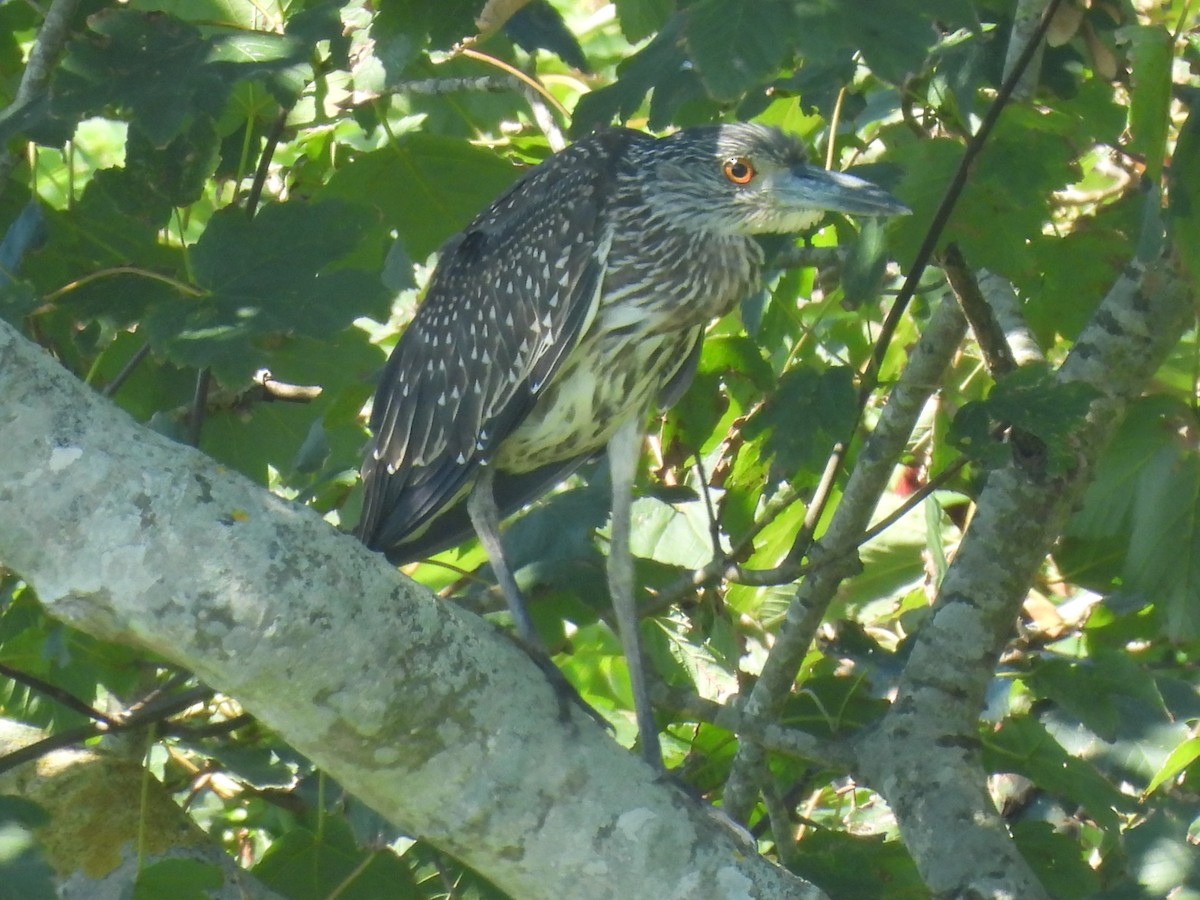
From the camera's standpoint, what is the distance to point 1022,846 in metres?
2.82

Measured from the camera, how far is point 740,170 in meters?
3.39

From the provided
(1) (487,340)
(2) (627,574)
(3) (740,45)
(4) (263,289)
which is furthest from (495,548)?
(3) (740,45)

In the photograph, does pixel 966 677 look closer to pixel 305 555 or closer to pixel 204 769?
pixel 305 555

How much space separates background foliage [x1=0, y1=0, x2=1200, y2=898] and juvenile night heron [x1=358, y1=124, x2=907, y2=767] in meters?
0.12

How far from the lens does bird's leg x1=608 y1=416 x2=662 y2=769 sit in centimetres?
305

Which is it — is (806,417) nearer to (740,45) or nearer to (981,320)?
(981,320)

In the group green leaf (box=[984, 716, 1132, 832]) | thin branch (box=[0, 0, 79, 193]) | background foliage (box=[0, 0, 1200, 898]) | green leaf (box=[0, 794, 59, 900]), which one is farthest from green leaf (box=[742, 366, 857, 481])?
thin branch (box=[0, 0, 79, 193])

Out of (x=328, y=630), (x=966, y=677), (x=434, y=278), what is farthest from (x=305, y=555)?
(x=434, y=278)

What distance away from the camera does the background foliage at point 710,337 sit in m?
2.36

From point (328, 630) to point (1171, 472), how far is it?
5.63ft

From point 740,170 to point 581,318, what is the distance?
56 centimetres

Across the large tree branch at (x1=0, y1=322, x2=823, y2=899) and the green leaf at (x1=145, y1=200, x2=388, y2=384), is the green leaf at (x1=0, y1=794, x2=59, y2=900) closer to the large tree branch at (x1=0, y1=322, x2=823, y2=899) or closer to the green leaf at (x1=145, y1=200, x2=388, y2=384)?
the large tree branch at (x1=0, y1=322, x2=823, y2=899)

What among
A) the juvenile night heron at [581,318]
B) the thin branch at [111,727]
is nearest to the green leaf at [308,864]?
the thin branch at [111,727]

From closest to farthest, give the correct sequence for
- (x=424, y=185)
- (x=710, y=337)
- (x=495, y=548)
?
(x=495, y=548), (x=424, y=185), (x=710, y=337)
